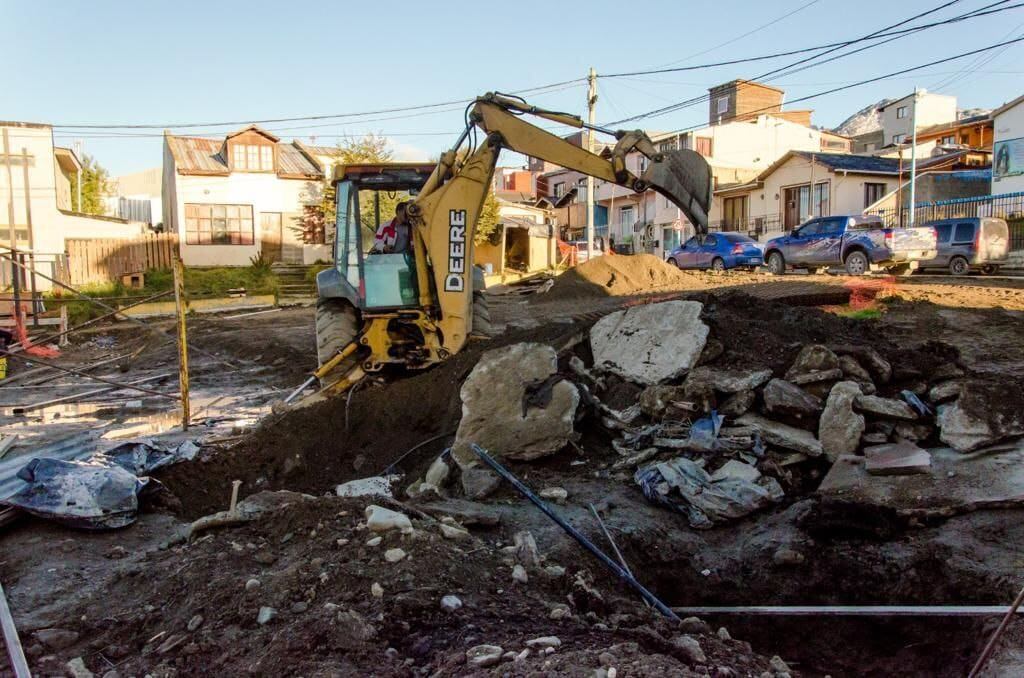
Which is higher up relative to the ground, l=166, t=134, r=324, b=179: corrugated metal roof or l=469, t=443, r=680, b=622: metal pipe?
l=166, t=134, r=324, b=179: corrugated metal roof

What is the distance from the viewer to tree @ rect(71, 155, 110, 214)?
127 feet

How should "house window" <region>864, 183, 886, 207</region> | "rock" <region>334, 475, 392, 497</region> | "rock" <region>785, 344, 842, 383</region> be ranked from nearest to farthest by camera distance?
1. "rock" <region>334, 475, 392, 497</region>
2. "rock" <region>785, 344, 842, 383</region>
3. "house window" <region>864, 183, 886, 207</region>

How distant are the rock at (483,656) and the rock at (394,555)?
0.86 meters

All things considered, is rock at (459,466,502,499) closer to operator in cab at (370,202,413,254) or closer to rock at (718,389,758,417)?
rock at (718,389,758,417)

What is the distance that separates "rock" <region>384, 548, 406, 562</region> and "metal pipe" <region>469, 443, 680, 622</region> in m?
1.28

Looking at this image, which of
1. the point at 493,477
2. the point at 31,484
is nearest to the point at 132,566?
the point at 31,484

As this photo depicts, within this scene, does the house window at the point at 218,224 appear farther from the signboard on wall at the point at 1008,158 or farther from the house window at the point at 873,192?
the signboard on wall at the point at 1008,158

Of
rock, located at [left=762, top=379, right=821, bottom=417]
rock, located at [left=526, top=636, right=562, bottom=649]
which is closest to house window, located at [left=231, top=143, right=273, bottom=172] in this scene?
rock, located at [left=762, top=379, right=821, bottom=417]

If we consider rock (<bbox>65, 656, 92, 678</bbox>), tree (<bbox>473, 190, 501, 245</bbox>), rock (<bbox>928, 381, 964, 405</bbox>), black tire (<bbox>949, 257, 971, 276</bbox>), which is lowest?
rock (<bbox>65, 656, 92, 678</bbox>)

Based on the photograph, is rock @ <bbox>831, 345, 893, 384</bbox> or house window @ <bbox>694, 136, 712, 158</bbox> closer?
rock @ <bbox>831, 345, 893, 384</bbox>

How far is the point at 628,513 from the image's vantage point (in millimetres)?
5375

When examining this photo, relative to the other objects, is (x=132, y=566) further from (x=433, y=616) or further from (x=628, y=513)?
(x=628, y=513)

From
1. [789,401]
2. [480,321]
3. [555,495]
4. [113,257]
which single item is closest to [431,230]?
[480,321]

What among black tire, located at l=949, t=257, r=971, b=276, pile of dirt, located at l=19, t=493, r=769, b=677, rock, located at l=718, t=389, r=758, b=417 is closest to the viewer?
pile of dirt, located at l=19, t=493, r=769, b=677
